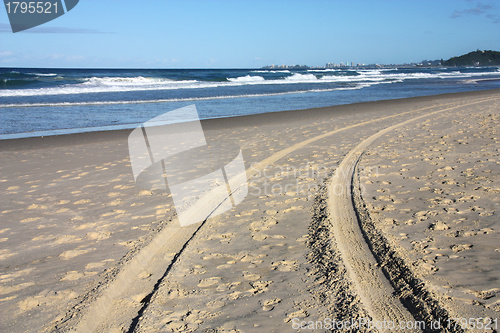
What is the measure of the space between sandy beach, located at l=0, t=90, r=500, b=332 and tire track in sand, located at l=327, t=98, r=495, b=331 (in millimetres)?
13

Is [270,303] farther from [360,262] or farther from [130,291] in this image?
[130,291]

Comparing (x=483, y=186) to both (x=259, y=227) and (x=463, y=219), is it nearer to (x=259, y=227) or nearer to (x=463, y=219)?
(x=463, y=219)

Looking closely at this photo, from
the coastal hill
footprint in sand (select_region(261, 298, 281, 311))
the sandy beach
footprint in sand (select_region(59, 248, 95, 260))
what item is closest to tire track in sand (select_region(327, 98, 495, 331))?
the sandy beach

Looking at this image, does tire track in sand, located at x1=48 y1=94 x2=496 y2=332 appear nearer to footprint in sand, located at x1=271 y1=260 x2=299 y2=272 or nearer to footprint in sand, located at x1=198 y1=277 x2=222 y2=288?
footprint in sand, located at x1=198 y1=277 x2=222 y2=288

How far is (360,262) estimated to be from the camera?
291 cm

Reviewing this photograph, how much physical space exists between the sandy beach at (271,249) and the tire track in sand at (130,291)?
0.01 metres

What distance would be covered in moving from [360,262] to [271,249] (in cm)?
79

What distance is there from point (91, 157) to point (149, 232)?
4.60m

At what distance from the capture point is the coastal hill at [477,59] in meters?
120

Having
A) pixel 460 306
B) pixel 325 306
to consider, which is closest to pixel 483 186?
pixel 460 306

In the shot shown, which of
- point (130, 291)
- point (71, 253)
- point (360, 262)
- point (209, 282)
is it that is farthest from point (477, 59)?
point (130, 291)

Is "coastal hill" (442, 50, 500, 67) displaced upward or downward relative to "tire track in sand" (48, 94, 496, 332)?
upward

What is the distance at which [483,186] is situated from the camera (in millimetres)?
4539

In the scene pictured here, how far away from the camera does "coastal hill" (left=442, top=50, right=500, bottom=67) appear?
119938 millimetres
